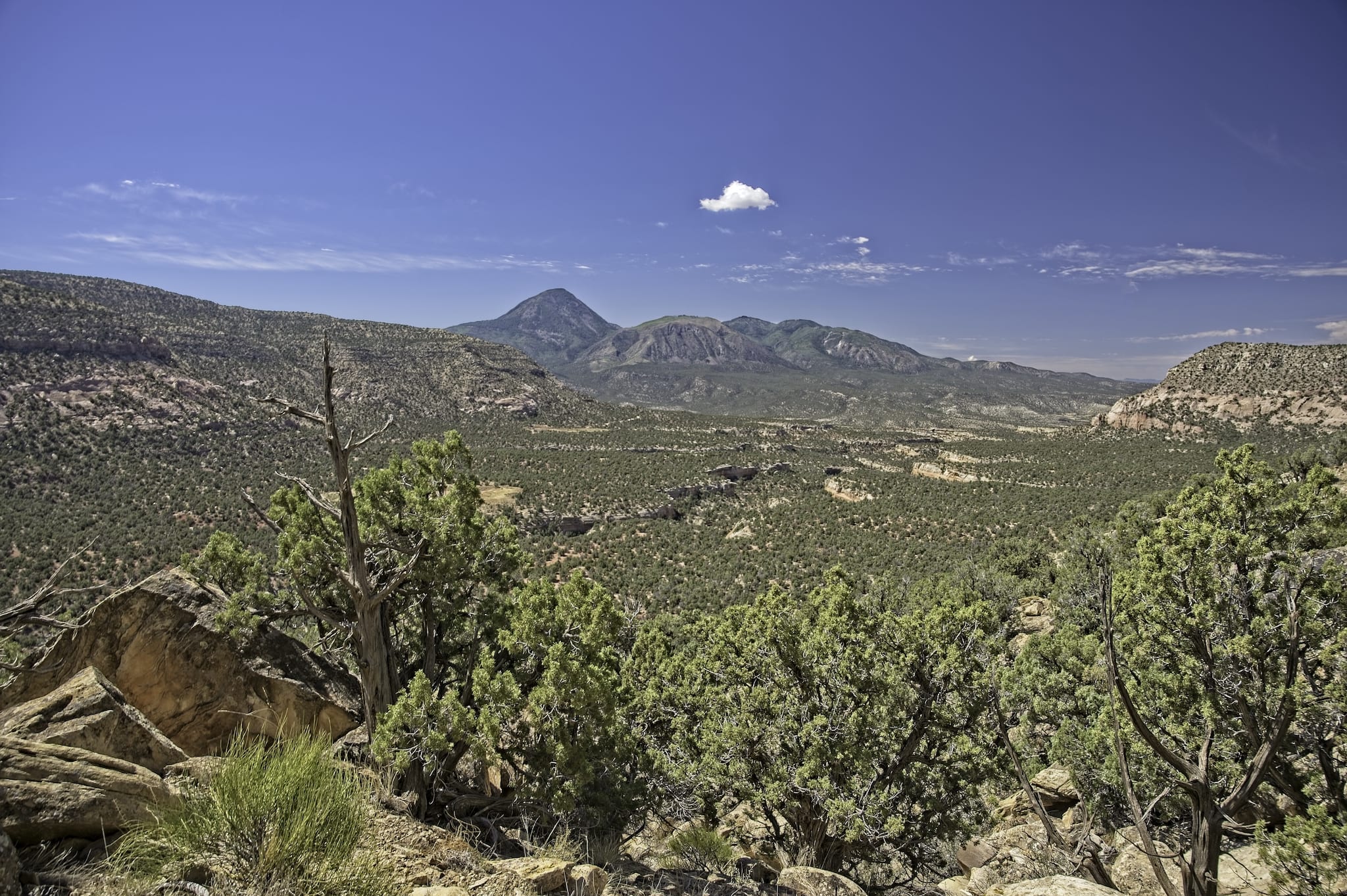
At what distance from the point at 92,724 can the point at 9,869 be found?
3613 millimetres

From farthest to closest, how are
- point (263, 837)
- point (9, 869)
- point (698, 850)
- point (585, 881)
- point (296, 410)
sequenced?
1. point (698, 850)
2. point (296, 410)
3. point (585, 881)
4. point (263, 837)
5. point (9, 869)

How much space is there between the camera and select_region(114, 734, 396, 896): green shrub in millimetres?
3584

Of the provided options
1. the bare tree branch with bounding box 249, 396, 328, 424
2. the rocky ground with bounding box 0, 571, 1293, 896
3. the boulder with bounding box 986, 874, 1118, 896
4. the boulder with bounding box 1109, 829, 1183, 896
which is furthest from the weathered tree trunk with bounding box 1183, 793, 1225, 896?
the bare tree branch with bounding box 249, 396, 328, 424

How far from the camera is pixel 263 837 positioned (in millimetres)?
3766

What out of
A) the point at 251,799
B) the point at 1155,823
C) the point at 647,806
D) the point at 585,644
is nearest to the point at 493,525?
the point at 585,644

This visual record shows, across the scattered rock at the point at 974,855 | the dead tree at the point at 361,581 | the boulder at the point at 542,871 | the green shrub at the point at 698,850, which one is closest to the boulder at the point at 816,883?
the green shrub at the point at 698,850

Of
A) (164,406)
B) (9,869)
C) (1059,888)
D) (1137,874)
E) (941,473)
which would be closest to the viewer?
(9,869)

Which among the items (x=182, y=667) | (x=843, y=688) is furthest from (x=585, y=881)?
(x=182, y=667)

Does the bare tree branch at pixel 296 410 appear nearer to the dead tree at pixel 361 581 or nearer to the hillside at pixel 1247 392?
the dead tree at pixel 361 581

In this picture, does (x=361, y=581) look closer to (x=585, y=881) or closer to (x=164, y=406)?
(x=585, y=881)

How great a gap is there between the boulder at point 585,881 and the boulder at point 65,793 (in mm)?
3579

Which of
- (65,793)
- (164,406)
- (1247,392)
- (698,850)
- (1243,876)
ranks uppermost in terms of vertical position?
(1247,392)

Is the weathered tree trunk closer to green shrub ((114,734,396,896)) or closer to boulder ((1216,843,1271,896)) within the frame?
boulder ((1216,843,1271,896))

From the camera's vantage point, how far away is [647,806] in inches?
394
